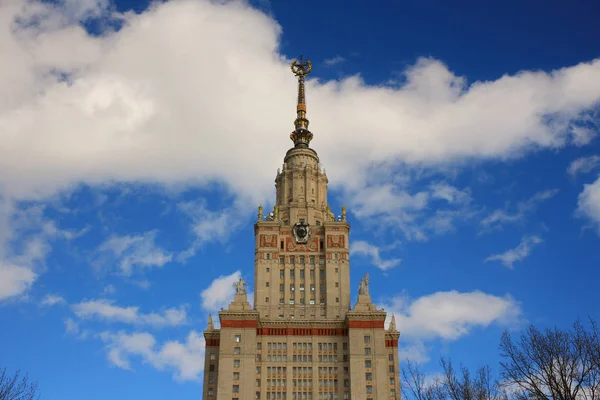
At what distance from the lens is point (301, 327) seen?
475ft

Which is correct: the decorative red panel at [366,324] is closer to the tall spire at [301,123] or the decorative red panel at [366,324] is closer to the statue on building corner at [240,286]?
the statue on building corner at [240,286]

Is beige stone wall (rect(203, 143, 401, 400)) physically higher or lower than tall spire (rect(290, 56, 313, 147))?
lower

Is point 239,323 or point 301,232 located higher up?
point 301,232

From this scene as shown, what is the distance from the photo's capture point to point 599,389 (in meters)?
60.0

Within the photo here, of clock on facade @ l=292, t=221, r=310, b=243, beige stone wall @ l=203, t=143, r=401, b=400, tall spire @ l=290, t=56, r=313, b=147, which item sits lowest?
beige stone wall @ l=203, t=143, r=401, b=400

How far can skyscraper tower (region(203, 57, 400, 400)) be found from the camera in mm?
138875

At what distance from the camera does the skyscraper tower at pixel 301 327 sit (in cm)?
13888

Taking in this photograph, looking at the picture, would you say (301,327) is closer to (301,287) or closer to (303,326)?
(303,326)

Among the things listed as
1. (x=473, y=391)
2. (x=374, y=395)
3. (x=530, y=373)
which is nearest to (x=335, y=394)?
(x=374, y=395)

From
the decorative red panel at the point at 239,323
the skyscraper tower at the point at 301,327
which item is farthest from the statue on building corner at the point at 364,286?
the decorative red panel at the point at 239,323

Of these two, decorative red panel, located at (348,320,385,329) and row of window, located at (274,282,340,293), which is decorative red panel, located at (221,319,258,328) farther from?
decorative red panel, located at (348,320,385,329)

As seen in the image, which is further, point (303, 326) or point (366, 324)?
point (303, 326)

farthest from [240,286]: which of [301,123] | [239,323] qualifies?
[301,123]

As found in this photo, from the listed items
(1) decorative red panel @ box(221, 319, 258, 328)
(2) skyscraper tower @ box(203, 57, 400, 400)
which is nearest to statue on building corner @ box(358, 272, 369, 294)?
(2) skyscraper tower @ box(203, 57, 400, 400)
